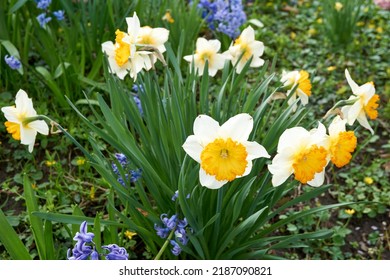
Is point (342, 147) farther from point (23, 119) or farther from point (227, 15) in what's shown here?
point (227, 15)

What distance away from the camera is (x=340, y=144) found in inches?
57.4

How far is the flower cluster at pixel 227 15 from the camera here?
298cm

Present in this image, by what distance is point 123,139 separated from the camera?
1708 mm

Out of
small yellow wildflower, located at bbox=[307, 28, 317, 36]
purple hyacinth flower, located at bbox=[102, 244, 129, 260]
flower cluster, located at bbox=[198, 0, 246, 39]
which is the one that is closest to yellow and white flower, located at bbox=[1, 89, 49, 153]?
purple hyacinth flower, located at bbox=[102, 244, 129, 260]

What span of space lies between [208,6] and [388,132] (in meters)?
1.21

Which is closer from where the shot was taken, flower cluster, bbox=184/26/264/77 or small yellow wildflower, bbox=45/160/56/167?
flower cluster, bbox=184/26/264/77

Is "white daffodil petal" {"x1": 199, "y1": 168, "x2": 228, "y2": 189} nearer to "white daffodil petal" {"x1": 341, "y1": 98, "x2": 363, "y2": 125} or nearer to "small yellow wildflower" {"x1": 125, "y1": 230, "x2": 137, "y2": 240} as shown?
"white daffodil petal" {"x1": 341, "y1": 98, "x2": 363, "y2": 125}

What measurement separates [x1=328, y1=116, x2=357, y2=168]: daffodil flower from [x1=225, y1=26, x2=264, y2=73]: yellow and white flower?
58cm

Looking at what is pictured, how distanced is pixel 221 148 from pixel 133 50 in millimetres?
531

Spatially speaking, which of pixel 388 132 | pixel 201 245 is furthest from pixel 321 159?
pixel 388 132

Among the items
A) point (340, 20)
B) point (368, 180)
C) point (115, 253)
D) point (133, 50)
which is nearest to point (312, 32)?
point (340, 20)

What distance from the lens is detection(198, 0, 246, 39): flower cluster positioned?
2984 mm

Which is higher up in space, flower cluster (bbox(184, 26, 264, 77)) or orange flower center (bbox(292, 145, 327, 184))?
flower cluster (bbox(184, 26, 264, 77))

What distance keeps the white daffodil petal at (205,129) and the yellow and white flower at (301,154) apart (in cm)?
18
